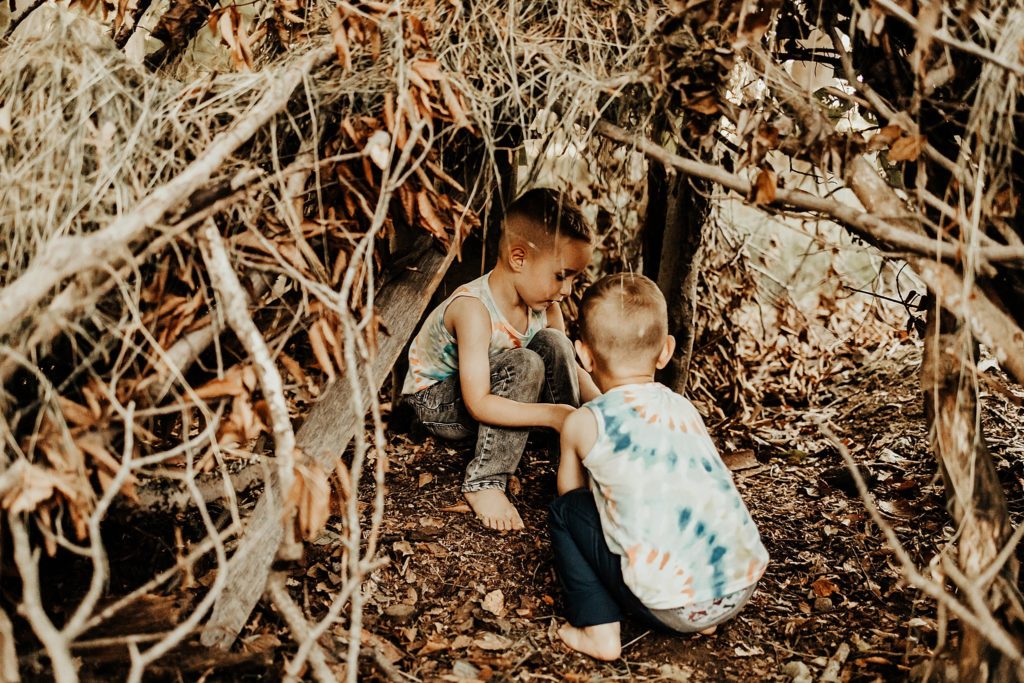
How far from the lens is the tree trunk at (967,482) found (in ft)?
6.34

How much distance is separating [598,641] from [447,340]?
1371 millimetres

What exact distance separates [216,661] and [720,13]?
6.97ft

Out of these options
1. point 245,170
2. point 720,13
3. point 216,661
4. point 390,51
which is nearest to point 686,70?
point 720,13

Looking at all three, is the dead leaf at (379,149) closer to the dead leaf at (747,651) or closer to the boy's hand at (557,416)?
the boy's hand at (557,416)

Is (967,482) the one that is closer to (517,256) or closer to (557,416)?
(557,416)

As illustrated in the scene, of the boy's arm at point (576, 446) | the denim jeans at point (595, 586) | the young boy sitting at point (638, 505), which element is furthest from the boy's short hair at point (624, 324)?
the denim jeans at point (595, 586)

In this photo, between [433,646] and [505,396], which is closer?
[433,646]

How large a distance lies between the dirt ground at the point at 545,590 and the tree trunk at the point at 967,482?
0.09 meters

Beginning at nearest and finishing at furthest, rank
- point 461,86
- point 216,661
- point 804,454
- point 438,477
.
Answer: point 216,661 → point 461,86 → point 438,477 → point 804,454

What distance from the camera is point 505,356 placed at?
3203mm

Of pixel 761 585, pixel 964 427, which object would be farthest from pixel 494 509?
Result: pixel 964 427

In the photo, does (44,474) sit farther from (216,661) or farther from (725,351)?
(725,351)

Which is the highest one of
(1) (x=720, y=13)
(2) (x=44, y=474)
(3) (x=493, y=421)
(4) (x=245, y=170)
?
(1) (x=720, y=13)

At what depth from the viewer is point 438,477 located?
334cm
